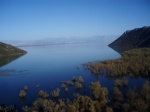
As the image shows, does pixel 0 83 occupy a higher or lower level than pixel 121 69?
lower

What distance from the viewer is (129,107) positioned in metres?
44.5

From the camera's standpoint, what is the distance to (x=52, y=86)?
236ft

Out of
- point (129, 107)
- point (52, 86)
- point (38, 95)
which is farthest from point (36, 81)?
point (129, 107)

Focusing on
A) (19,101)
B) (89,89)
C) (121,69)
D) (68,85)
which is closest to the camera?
(19,101)

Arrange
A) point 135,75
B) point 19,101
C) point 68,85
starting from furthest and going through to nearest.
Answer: point 135,75 → point 68,85 → point 19,101

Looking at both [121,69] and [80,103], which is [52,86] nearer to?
[80,103]

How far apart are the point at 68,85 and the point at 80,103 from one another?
908 inches

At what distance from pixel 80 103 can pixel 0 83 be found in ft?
151

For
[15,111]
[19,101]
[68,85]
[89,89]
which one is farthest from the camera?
[68,85]

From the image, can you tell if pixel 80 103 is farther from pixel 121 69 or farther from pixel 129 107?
pixel 121 69

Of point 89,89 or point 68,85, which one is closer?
point 89,89

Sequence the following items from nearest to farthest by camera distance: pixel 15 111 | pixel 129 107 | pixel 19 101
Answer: pixel 129 107 < pixel 15 111 < pixel 19 101

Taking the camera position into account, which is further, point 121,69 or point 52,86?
point 121,69

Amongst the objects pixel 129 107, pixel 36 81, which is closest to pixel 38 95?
pixel 36 81
